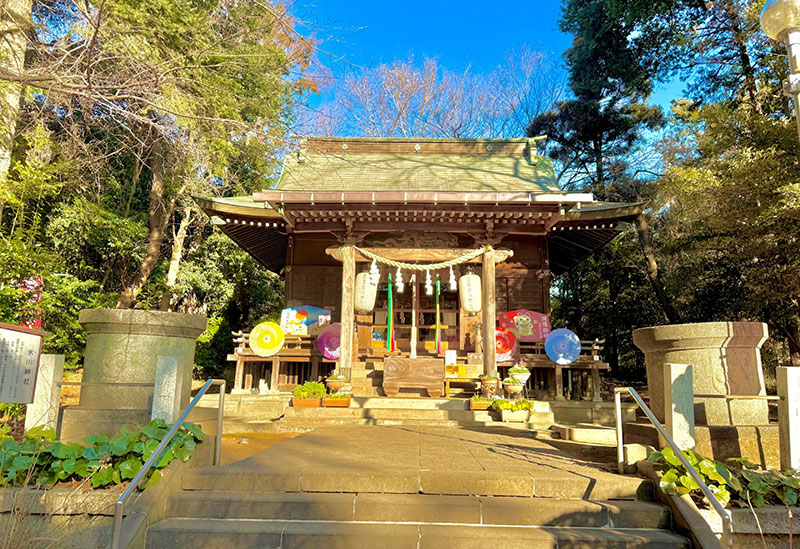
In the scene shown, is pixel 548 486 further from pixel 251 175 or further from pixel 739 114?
pixel 251 175

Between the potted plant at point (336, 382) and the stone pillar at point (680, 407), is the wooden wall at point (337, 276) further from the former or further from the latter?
the stone pillar at point (680, 407)

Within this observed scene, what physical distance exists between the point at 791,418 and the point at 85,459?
229 inches

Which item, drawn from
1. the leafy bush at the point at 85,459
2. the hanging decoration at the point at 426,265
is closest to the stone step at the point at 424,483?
the leafy bush at the point at 85,459

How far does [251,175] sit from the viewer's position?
1620 cm

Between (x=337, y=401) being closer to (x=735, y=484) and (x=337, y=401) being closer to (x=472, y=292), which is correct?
(x=472, y=292)

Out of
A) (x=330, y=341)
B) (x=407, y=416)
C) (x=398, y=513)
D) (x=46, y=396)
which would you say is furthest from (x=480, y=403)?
(x=46, y=396)

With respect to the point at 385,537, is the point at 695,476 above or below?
above

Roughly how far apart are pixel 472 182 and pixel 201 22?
6919mm

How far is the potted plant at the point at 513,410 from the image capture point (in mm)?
8227

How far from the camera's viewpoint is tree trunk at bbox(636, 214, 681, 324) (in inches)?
611

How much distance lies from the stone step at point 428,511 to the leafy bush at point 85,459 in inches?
17.4

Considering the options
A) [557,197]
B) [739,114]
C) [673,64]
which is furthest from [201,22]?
[673,64]

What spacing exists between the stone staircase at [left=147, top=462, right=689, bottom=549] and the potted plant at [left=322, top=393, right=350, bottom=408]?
449 cm

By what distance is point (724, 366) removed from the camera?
16.4 ft
